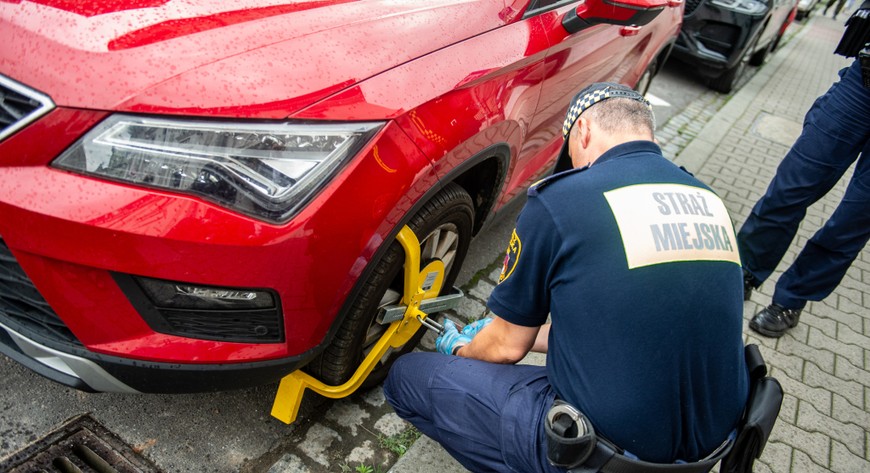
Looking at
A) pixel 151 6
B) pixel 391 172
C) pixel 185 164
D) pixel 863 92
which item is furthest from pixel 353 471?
pixel 863 92

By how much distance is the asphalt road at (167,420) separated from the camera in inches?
76.5

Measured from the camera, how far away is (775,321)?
10.4 ft

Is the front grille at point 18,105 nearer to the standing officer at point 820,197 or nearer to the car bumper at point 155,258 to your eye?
the car bumper at point 155,258

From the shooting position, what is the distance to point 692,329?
4.58 feet

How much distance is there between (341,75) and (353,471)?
1.26 meters

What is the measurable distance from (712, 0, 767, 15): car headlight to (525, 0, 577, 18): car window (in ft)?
15.7

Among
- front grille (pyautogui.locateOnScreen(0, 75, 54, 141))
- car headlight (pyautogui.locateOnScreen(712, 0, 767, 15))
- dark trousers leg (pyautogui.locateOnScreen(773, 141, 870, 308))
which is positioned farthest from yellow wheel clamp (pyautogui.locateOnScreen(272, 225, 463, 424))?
car headlight (pyautogui.locateOnScreen(712, 0, 767, 15))

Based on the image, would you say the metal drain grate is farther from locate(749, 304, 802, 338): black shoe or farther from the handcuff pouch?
locate(749, 304, 802, 338): black shoe

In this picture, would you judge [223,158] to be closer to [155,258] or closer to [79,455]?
[155,258]

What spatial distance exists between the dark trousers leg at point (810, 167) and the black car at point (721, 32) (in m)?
3.93

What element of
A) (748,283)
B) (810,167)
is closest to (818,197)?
(810,167)

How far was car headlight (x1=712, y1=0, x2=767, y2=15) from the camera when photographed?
629cm

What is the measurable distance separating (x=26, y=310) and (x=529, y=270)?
1.25 meters

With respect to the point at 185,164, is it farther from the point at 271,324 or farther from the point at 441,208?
the point at 441,208
